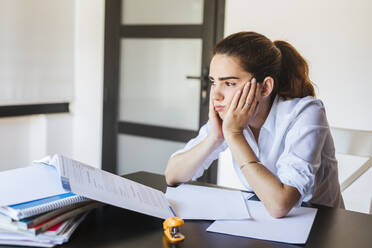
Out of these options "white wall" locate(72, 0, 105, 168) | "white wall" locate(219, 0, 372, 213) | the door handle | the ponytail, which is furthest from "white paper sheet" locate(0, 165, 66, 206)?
"white wall" locate(72, 0, 105, 168)

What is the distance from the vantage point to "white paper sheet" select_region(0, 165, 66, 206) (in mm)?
876

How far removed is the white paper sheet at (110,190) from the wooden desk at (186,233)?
0.04 meters

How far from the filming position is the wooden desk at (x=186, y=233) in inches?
33.5

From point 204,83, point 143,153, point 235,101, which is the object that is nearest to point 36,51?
point 143,153

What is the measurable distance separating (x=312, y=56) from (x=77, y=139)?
2.12m

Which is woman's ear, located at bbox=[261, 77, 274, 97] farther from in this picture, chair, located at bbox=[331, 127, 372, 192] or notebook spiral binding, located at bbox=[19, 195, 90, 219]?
notebook spiral binding, located at bbox=[19, 195, 90, 219]

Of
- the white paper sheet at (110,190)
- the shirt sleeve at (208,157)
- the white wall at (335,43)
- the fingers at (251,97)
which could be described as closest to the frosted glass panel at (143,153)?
the white wall at (335,43)

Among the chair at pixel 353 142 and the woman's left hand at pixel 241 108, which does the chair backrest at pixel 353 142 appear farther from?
the woman's left hand at pixel 241 108

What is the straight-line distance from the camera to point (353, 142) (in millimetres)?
1557

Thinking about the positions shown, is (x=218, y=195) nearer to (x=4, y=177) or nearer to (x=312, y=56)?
(x=4, y=177)

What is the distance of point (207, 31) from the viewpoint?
304 centimetres

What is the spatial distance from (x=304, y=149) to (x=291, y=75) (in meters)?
0.33

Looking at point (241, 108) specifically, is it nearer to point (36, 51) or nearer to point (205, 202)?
point (205, 202)

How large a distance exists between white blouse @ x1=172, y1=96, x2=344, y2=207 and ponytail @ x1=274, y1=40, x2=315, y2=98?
0.03 metres
